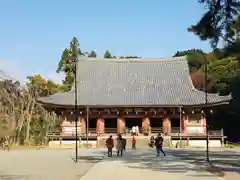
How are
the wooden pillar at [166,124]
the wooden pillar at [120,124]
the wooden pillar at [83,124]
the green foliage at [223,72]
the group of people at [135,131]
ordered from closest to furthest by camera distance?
1. the group of people at [135,131]
2. the wooden pillar at [166,124]
3. the wooden pillar at [83,124]
4. the wooden pillar at [120,124]
5. the green foliage at [223,72]

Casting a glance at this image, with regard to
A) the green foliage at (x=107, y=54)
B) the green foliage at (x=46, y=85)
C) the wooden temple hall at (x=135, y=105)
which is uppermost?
the green foliage at (x=107, y=54)

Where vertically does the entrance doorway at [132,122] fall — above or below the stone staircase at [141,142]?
above

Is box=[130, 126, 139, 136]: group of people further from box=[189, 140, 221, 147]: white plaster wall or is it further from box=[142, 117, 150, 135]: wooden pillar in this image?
box=[189, 140, 221, 147]: white plaster wall

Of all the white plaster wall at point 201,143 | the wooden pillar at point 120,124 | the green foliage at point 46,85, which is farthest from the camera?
the green foliage at point 46,85

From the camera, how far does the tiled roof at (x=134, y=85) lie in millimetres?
45875

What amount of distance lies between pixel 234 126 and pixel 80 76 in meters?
20.2

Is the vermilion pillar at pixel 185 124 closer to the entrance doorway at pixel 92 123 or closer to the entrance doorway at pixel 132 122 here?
the entrance doorway at pixel 132 122

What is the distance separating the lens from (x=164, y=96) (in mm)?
47094

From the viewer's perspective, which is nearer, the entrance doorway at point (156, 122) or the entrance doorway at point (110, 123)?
the entrance doorway at point (156, 122)

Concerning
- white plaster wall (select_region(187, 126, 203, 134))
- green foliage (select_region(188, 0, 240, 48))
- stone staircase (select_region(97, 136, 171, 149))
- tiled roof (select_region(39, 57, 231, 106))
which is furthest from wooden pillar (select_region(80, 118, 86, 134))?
green foliage (select_region(188, 0, 240, 48))

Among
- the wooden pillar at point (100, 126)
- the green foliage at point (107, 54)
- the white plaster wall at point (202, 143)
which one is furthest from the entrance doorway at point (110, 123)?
the green foliage at point (107, 54)

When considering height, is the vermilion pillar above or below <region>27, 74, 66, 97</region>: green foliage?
below

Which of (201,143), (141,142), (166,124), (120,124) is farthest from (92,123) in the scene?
(201,143)

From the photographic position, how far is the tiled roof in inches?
1806
